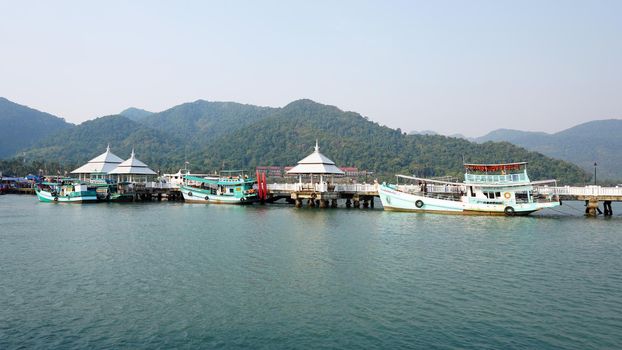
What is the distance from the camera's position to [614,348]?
15.6 m

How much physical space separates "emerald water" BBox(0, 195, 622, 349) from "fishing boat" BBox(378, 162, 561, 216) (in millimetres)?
10942

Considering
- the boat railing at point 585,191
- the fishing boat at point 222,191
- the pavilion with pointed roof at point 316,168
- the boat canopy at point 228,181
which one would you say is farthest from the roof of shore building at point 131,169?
the boat railing at point 585,191

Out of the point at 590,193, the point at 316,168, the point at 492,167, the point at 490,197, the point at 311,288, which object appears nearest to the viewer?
the point at 311,288

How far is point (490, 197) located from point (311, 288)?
36.6 m

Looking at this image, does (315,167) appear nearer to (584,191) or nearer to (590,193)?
(584,191)

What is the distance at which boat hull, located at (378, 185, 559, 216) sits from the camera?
5116 cm

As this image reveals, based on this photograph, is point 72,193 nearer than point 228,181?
No

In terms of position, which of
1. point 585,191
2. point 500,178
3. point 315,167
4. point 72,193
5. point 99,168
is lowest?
point 585,191

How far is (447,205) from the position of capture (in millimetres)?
53531

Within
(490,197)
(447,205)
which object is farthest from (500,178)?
(447,205)

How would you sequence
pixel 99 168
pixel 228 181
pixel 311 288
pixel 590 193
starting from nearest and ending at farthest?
1. pixel 311 288
2. pixel 590 193
3. pixel 228 181
4. pixel 99 168

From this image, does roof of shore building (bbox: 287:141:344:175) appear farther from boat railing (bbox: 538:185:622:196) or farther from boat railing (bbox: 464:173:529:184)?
boat railing (bbox: 538:185:622:196)

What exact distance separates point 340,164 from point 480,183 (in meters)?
127

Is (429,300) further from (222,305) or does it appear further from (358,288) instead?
(222,305)
